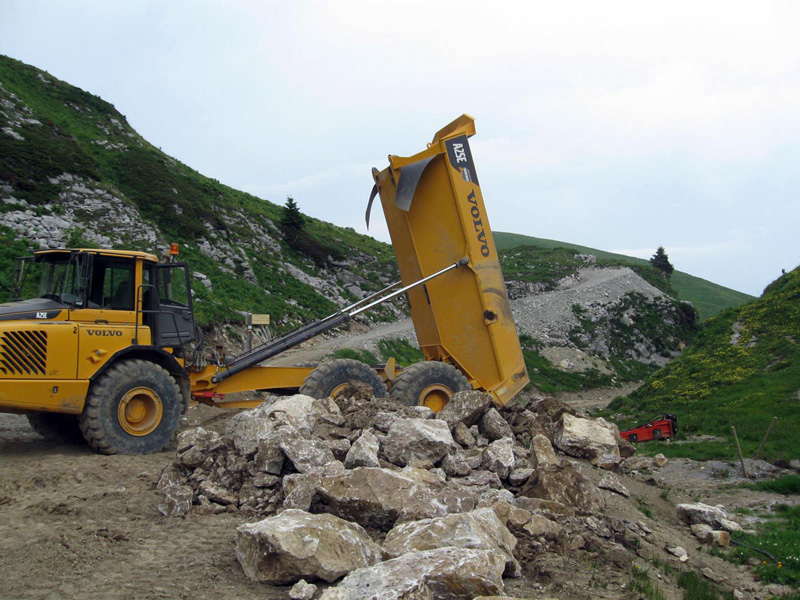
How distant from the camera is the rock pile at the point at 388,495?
13.5 feet

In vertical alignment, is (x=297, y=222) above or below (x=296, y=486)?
above

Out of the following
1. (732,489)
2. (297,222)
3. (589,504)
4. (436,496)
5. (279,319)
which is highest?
(297,222)

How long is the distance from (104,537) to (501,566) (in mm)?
3378

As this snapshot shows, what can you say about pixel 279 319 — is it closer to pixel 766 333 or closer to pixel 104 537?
pixel 766 333

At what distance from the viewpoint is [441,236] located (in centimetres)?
934

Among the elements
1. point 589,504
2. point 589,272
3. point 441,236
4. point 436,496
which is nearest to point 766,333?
point 441,236

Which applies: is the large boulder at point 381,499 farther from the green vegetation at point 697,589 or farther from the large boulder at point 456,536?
the green vegetation at point 697,589

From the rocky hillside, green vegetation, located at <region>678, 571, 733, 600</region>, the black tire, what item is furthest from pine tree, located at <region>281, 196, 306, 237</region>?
green vegetation, located at <region>678, 571, 733, 600</region>

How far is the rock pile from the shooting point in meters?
4.13

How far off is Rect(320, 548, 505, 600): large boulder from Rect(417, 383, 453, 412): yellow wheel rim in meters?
4.73

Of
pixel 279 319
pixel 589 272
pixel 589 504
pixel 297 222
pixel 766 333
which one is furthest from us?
pixel 589 272

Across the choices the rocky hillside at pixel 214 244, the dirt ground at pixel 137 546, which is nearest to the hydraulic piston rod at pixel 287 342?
the dirt ground at pixel 137 546

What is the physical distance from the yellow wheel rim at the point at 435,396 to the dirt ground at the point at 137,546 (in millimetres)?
2150

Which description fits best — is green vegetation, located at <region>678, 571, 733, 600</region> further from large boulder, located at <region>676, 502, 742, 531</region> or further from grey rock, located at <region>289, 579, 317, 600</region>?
grey rock, located at <region>289, 579, 317, 600</region>
